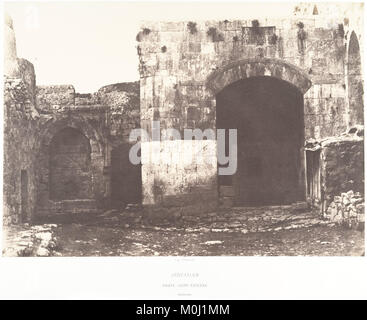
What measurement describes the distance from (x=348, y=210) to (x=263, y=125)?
4.34m

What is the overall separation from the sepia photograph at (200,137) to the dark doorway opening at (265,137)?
55 millimetres

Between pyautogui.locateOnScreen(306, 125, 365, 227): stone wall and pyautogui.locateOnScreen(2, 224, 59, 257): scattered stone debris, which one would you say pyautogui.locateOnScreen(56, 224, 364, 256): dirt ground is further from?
pyautogui.locateOnScreen(306, 125, 365, 227): stone wall

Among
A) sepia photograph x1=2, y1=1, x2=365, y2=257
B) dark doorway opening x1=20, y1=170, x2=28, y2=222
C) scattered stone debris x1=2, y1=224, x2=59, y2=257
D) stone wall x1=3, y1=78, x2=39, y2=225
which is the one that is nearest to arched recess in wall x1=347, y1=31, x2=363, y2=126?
sepia photograph x1=2, y1=1, x2=365, y2=257

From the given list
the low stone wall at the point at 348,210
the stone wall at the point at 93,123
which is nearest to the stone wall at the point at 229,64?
the low stone wall at the point at 348,210

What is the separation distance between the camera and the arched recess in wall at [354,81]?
9.10 meters

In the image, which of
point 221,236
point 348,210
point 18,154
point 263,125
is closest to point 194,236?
point 221,236

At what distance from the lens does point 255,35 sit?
942 cm

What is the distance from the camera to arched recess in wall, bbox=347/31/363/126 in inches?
358

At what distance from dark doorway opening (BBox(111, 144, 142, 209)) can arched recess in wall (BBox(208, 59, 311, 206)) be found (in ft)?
6.04

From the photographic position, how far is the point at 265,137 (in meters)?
12.0

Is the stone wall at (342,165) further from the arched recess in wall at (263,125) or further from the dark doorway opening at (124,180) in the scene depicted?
the dark doorway opening at (124,180)

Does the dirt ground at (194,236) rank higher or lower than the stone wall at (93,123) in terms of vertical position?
lower

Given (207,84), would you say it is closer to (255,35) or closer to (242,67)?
(242,67)
